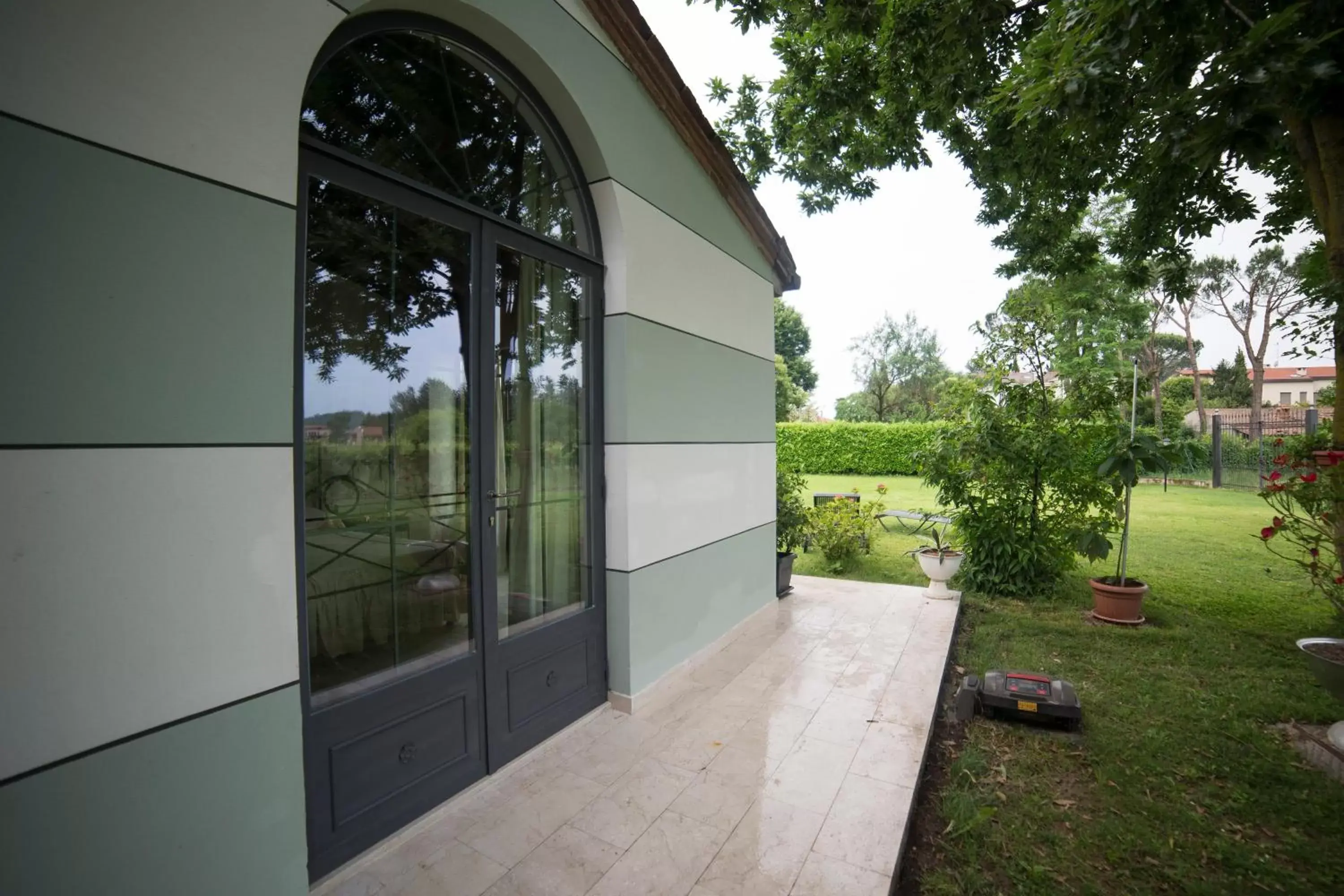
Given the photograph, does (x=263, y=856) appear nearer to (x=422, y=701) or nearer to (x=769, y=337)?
(x=422, y=701)

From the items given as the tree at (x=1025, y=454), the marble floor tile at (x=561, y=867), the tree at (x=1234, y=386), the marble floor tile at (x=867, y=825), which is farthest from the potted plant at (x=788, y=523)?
the tree at (x=1234, y=386)

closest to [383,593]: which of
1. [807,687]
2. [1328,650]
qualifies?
[807,687]

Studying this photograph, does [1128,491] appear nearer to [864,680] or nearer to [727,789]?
[864,680]

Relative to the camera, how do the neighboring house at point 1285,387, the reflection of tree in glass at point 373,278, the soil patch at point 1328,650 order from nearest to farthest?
the reflection of tree in glass at point 373,278 < the soil patch at point 1328,650 < the neighboring house at point 1285,387

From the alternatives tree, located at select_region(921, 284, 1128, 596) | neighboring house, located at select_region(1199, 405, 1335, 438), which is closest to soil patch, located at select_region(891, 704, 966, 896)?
tree, located at select_region(921, 284, 1128, 596)

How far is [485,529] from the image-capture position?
2.47m

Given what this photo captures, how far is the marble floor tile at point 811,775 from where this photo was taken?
2.39 m

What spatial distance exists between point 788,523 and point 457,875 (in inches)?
175

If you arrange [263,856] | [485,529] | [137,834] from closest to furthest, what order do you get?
[137,834]
[263,856]
[485,529]

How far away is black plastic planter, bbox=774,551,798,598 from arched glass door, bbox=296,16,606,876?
2.65m

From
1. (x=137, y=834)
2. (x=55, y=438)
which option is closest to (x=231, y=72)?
(x=55, y=438)

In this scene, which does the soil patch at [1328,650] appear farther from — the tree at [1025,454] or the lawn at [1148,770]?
the tree at [1025,454]

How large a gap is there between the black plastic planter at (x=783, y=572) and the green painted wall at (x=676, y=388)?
1226 mm

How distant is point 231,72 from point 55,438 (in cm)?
105
